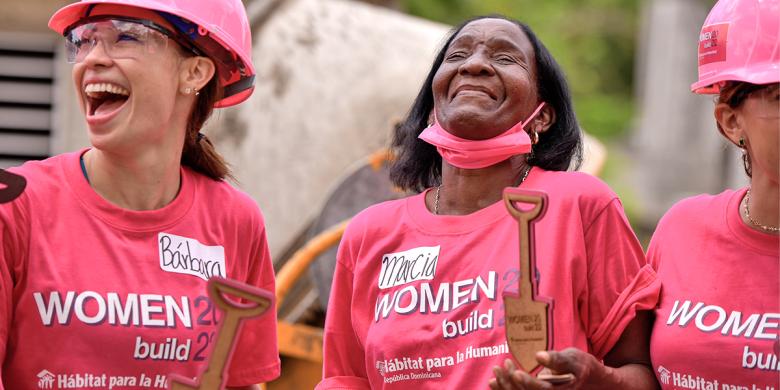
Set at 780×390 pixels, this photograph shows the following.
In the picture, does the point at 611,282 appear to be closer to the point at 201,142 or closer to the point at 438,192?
the point at 438,192

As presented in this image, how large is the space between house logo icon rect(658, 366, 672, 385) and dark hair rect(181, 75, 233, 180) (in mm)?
1478

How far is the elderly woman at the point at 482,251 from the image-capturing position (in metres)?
3.79

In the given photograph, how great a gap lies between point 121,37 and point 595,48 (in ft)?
79.9

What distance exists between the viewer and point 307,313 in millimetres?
7387

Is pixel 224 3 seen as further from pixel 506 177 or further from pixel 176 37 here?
pixel 506 177

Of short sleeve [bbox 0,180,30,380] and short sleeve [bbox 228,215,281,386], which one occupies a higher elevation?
short sleeve [bbox 0,180,30,380]

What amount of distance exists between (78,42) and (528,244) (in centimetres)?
152

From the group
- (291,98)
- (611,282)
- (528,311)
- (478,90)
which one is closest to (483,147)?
(478,90)

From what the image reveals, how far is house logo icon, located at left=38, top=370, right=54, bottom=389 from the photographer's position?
3695mm

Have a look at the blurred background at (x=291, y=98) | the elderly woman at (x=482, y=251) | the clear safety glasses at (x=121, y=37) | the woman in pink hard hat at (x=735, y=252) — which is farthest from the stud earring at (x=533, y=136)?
the blurred background at (x=291, y=98)

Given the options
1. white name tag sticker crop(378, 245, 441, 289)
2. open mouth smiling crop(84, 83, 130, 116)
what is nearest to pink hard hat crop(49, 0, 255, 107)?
open mouth smiling crop(84, 83, 130, 116)

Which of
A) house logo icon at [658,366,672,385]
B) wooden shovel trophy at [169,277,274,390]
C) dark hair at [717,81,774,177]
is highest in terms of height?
dark hair at [717,81,774,177]

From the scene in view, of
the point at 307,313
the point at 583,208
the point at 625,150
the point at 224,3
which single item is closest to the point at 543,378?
the point at 583,208

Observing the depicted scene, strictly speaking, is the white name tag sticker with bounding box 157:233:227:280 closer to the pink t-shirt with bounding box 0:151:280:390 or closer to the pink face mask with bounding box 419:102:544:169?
the pink t-shirt with bounding box 0:151:280:390
